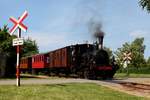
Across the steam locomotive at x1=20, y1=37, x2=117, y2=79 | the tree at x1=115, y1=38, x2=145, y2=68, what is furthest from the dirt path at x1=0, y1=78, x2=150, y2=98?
the tree at x1=115, y1=38, x2=145, y2=68

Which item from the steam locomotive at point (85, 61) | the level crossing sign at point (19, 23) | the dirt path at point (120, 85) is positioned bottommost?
the dirt path at point (120, 85)

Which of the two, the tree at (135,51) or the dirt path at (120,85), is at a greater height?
the tree at (135,51)

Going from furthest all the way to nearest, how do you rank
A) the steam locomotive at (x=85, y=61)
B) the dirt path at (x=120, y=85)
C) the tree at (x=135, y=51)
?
the tree at (x=135, y=51)
the steam locomotive at (x=85, y=61)
the dirt path at (x=120, y=85)

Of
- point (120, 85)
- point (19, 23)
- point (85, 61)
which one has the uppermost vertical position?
point (19, 23)

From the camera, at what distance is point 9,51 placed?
37469 mm

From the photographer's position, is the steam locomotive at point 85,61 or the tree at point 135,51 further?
the tree at point 135,51

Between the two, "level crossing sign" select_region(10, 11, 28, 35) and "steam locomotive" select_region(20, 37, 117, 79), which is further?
"steam locomotive" select_region(20, 37, 117, 79)

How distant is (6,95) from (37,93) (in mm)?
1336

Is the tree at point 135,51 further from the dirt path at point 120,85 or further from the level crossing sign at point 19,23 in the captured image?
the level crossing sign at point 19,23

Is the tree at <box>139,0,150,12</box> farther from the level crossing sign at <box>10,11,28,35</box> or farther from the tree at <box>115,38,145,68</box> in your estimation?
the tree at <box>115,38,145,68</box>

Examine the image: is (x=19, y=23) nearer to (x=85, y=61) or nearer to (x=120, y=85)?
(x=120, y=85)

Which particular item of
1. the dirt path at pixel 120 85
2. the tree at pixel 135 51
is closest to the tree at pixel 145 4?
the dirt path at pixel 120 85

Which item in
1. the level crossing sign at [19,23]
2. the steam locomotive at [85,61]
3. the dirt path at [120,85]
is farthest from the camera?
the steam locomotive at [85,61]

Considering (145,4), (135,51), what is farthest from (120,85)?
(135,51)
